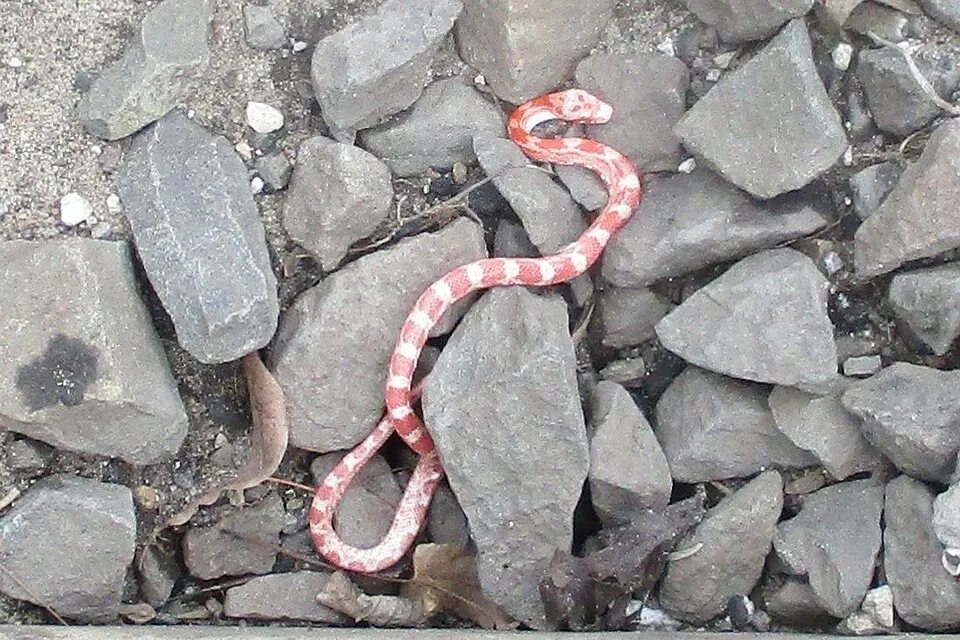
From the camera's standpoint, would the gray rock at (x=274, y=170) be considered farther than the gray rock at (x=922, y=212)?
Yes

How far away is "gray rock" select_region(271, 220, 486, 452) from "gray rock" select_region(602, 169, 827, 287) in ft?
1.57

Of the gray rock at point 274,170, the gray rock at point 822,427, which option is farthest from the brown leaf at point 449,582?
the gray rock at point 274,170

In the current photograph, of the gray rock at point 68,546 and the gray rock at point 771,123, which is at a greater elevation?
the gray rock at point 771,123

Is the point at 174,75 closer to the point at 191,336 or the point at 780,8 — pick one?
the point at 191,336

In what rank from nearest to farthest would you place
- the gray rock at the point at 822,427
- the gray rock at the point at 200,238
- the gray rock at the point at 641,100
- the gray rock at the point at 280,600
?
1. the gray rock at the point at 200,238
2. the gray rock at the point at 822,427
3. the gray rock at the point at 280,600
4. the gray rock at the point at 641,100

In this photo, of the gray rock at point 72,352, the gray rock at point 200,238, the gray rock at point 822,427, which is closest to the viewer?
the gray rock at point 72,352

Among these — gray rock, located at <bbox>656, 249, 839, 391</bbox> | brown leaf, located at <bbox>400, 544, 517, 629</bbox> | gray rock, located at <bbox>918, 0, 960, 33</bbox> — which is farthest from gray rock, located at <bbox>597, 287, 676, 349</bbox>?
gray rock, located at <bbox>918, 0, 960, 33</bbox>

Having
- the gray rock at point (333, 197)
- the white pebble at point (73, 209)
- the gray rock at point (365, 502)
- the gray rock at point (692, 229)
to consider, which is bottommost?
the gray rock at point (365, 502)

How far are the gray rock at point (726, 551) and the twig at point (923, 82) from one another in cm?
122

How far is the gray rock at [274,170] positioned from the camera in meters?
3.89

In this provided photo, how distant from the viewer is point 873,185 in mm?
3762

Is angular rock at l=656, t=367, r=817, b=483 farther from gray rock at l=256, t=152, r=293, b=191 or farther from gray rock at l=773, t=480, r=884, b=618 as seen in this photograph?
gray rock at l=256, t=152, r=293, b=191

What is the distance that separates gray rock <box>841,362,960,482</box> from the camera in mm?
3580

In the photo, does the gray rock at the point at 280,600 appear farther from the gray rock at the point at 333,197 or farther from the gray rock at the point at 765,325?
the gray rock at the point at 765,325
